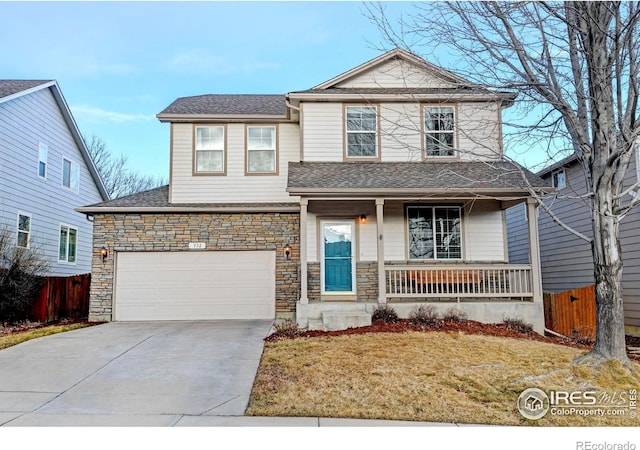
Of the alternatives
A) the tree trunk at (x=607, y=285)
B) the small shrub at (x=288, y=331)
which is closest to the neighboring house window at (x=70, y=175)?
the small shrub at (x=288, y=331)

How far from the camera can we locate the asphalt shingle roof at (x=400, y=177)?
33.6 feet

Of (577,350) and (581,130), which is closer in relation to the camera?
(581,130)

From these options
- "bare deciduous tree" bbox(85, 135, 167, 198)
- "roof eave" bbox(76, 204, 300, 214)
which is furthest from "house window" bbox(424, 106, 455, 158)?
"bare deciduous tree" bbox(85, 135, 167, 198)

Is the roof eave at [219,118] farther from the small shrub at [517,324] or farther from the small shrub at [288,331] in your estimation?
the small shrub at [517,324]

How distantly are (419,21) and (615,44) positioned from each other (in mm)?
2684

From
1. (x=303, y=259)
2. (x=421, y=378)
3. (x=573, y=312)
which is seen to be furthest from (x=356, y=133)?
(x=421, y=378)

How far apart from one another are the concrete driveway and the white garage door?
191cm

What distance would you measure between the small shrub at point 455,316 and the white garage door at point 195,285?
4.39m

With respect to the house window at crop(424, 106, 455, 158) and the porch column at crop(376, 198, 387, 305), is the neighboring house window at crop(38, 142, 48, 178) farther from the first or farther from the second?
the house window at crop(424, 106, 455, 158)

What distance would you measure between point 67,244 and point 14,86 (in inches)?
222

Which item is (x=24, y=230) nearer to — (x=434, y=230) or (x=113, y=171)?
(x=434, y=230)

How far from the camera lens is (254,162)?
41.0 ft

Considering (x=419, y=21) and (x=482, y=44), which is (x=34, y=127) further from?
(x=482, y=44)

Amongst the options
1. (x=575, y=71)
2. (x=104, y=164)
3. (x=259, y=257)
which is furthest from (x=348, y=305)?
(x=104, y=164)
